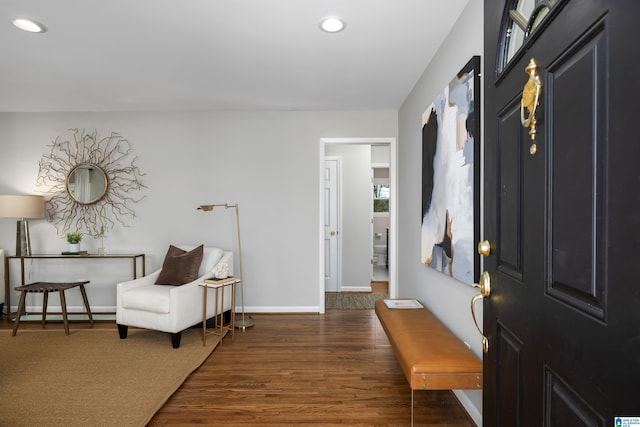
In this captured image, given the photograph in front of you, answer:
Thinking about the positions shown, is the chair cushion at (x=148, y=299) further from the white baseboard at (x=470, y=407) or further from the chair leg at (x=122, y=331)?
the white baseboard at (x=470, y=407)

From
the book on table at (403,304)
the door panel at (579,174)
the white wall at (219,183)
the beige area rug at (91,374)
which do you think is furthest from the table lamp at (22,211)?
the door panel at (579,174)

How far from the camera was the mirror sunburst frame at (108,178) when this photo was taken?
425 cm

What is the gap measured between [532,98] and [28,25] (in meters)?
3.12

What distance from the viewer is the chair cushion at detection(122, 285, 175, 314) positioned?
306 centimetres

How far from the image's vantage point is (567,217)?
2.14 feet

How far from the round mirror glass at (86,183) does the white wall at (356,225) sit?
3.36 meters

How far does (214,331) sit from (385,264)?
194 inches

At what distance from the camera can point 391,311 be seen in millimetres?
2668

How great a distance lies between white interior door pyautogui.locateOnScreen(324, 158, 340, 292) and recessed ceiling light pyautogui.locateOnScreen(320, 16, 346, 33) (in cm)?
306

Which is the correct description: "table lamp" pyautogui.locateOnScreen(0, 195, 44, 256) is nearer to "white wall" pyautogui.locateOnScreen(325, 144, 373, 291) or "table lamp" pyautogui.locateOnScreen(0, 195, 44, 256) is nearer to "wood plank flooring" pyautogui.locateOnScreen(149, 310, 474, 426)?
"wood plank flooring" pyautogui.locateOnScreen(149, 310, 474, 426)

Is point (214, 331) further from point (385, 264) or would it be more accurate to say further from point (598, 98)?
point (385, 264)

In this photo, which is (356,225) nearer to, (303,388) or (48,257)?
(303,388)

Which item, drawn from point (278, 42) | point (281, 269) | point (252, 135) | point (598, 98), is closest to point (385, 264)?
point (281, 269)

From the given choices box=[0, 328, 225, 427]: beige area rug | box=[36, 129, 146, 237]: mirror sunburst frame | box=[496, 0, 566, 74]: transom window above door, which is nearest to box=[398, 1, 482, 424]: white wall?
box=[496, 0, 566, 74]: transom window above door
